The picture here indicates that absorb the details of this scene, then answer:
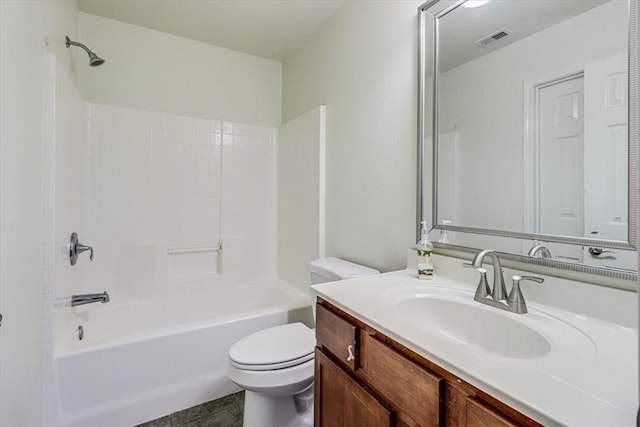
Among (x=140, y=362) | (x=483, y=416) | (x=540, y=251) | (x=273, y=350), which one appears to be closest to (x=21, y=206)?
(x=140, y=362)

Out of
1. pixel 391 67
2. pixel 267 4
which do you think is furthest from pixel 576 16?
pixel 267 4

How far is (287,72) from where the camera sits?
2.65m

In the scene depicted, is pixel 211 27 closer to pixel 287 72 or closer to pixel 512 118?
pixel 287 72

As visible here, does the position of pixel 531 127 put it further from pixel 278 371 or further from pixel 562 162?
pixel 278 371

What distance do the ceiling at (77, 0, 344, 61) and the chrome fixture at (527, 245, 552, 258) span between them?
5.84 feet

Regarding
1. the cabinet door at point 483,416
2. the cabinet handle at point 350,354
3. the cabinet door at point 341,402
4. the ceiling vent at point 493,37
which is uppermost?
the ceiling vent at point 493,37

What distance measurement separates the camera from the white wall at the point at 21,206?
3.10ft

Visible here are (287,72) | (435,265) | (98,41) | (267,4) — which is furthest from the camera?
(287,72)

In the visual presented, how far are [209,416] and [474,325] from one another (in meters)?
1.49

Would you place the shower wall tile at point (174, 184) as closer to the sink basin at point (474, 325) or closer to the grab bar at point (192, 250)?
the grab bar at point (192, 250)

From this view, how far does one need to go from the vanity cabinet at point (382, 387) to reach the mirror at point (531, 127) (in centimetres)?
55

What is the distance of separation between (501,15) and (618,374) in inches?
45.0

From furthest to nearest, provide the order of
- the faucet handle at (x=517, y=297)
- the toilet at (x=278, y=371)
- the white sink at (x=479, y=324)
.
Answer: the toilet at (x=278, y=371), the faucet handle at (x=517, y=297), the white sink at (x=479, y=324)

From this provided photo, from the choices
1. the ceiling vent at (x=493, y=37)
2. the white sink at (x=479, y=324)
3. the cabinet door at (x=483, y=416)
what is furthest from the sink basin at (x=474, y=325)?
the ceiling vent at (x=493, y=37)
